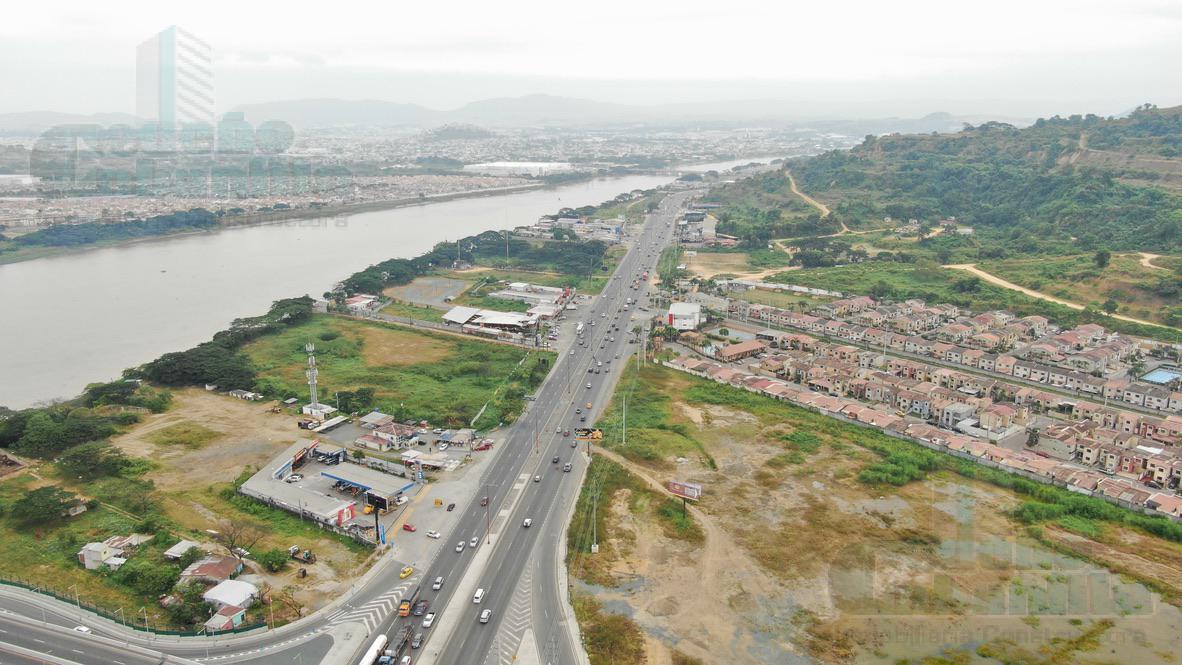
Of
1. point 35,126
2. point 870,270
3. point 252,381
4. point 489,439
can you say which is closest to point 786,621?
point 489,439

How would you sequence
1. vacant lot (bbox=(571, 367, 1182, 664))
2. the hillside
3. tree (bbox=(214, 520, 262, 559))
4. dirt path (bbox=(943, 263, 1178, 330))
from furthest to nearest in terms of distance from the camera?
1. the hillside
2. dirt path (bbox=(943, 263, 1178, 330))
3. tree (bbox=(214, 520, 262, 559))
4. vacant lot (bbox=(571, 367, 1182, 664))

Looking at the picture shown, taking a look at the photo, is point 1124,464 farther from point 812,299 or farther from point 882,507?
point 812,299

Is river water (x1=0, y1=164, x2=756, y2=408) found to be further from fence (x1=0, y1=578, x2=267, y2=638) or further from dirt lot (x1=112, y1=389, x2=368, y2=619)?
fence (x1=0, y1=578, x2=267, y2=638)

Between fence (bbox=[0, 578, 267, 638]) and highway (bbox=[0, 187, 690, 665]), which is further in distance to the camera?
fence (bbox=[0, 578, 267, 638])

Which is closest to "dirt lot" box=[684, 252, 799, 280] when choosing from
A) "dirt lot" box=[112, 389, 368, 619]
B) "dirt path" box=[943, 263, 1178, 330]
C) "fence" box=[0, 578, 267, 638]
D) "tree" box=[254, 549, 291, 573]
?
"dirt path" box=[943, 263, 1178, 330]

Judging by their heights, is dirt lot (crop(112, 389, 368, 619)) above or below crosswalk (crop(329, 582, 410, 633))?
above

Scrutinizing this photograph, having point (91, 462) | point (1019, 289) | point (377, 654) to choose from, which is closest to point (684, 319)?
point (1019, 289)

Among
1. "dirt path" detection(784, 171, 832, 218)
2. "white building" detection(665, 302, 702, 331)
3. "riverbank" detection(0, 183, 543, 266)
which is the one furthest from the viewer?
"dirt path" detection(784, 171, 832, 218)

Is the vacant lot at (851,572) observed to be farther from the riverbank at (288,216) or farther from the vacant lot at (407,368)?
the riverbank at (288,216)
